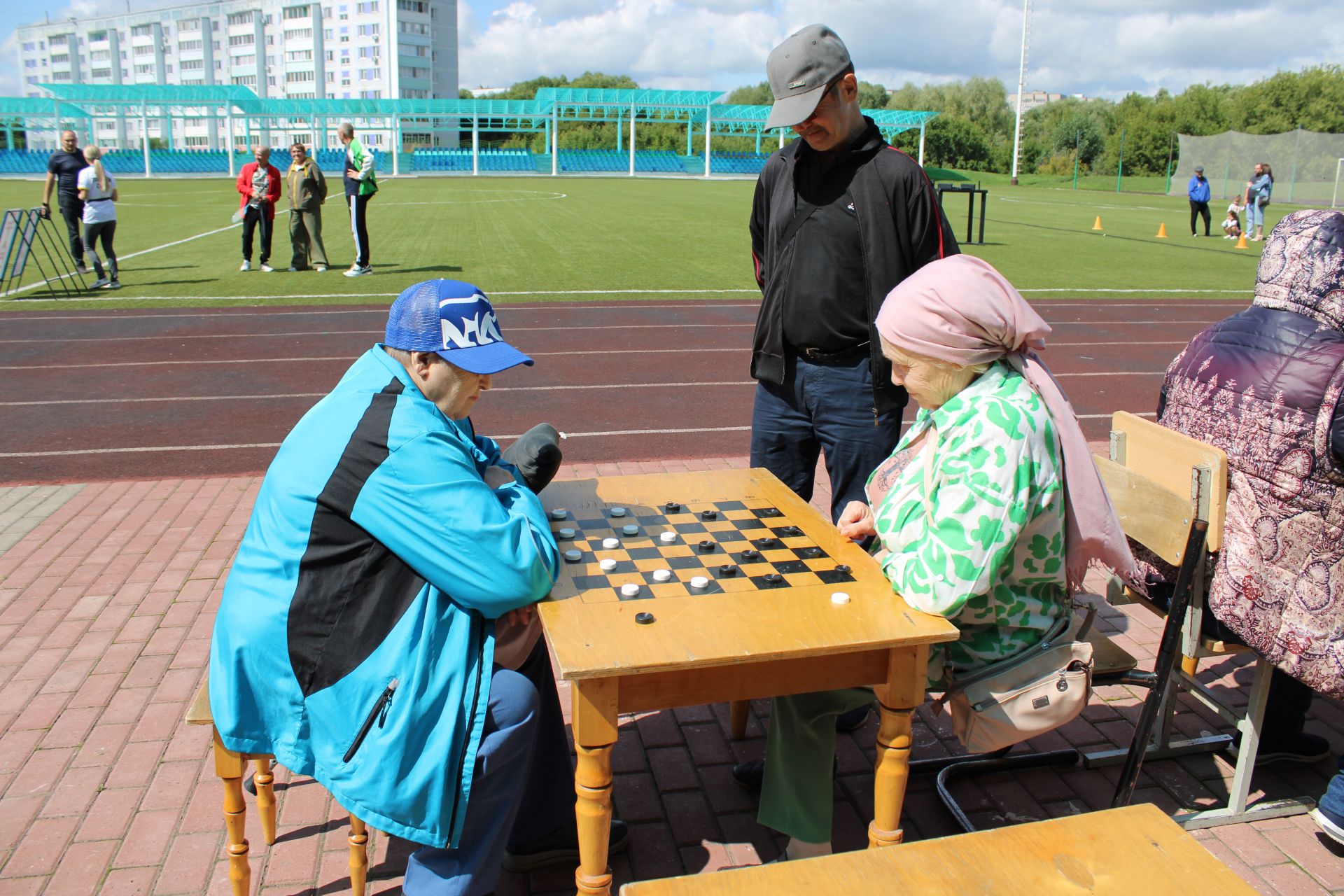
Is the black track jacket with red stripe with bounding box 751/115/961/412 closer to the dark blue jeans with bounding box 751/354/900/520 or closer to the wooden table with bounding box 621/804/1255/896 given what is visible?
the dark blue jeans with bounding box 751/354/900/520

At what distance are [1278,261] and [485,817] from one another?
113 inches

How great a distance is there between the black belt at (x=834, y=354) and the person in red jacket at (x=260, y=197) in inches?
524

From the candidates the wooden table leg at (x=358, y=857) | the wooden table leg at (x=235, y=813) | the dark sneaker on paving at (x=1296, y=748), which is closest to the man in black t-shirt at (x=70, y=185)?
the wooden table leg at (x=235, y=813)

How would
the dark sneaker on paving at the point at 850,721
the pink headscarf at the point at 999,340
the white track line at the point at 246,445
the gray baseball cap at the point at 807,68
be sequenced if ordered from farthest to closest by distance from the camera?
1. the white track line at the point at 246,445
2. the dark sneaker on paving at the point at 850,721
3. the gray baseball cap at the point at 807,68
4. the pink headscarf at the point at 999,340

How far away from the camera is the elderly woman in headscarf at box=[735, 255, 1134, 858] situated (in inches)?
96.7

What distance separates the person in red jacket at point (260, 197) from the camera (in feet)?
50.0

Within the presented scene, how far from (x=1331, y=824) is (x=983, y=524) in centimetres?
162

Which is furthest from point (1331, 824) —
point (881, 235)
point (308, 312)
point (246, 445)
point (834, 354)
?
point (308, 312)

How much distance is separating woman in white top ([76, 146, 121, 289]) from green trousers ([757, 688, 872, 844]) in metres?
13.8

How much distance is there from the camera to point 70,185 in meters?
14.7

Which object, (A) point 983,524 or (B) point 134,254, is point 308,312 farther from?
(A) point 983,524

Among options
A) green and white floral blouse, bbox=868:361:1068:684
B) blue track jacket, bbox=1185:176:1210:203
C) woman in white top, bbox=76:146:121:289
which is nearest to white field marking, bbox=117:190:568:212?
woman in white top, bbox=76:146:121:289

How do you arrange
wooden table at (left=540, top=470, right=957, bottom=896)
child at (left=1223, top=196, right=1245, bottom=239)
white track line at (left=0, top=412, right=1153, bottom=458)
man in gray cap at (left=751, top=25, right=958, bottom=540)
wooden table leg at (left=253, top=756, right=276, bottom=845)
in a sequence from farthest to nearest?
child at (left=1223, top=196, right=1245, bottom=239), white track line at (left=0, top=412, right=1153, bottom=458), man in gray cap at (left=751, top=25, right=958, bottom=540), wooden table leg at (left=253, top=756, right=276, bottom=845), wooden table at (left=540, top=470, right=957, bottom=896)

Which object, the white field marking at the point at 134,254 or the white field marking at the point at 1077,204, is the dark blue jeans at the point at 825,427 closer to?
the white field marking at the point at 134,254
